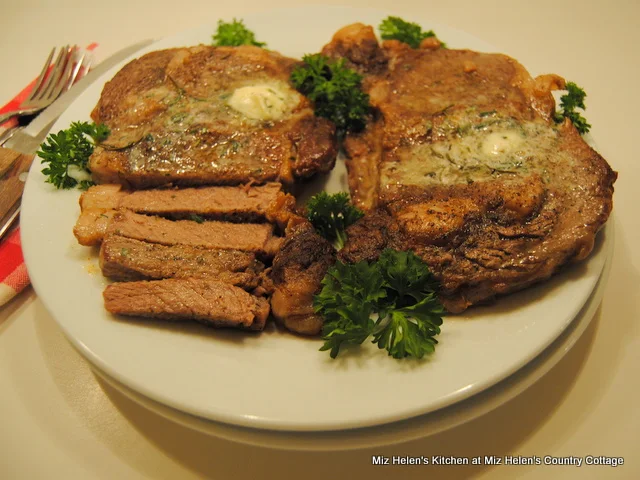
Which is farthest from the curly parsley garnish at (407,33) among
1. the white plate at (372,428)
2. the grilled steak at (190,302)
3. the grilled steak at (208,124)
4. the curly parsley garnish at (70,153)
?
the white plate at (372,428)

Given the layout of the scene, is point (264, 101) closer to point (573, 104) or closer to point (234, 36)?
point (234, 36)

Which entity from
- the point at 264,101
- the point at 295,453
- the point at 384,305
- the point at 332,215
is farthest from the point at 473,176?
the point at 295,453

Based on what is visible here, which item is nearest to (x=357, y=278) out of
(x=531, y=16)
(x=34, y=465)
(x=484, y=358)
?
(x=484, y=358)

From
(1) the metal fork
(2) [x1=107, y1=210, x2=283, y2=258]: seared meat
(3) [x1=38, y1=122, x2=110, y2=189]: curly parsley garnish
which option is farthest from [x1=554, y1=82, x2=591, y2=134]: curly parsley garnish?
(1) the metal fork

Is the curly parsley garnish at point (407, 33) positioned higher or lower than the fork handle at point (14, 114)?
higher

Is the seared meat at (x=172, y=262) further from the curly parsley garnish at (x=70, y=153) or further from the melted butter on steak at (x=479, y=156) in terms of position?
the melted butter on steak at (x=479, y=156)

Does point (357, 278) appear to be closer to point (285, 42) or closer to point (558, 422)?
point (558, 422)

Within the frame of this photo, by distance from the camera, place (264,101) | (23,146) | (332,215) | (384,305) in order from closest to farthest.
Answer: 1. (384,305)
2. (332,215)
3. (264,101)
4. (23,146)
